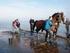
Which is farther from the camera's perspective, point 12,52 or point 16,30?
point 16,30

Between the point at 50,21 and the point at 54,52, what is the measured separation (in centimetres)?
393

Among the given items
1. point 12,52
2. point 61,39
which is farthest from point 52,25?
point 12,52

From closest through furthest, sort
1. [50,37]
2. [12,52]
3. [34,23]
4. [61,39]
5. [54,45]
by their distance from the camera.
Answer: [12,52] < [54,45] < [50,37] < [61,39] < [34,23]

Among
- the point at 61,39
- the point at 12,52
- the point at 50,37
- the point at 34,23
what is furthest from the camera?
the point at 34,23

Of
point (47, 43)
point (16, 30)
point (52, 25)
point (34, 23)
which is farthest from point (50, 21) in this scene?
point (16, 30)

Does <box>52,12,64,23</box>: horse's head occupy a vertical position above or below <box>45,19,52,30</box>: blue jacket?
above

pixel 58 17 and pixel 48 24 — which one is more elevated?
pixel 58 17

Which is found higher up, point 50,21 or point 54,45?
point 50,21

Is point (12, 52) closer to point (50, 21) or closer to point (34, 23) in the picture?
point (50, 21)

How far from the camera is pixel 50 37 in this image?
62.5 ft

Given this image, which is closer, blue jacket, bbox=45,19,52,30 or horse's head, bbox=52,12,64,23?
blue jacket, bbox=45,19,52,30

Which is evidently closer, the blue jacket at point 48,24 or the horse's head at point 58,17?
the blue jacket at point 48,24

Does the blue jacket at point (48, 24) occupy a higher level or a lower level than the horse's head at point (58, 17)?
lower

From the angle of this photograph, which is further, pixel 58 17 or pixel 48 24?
pixel 58 17
